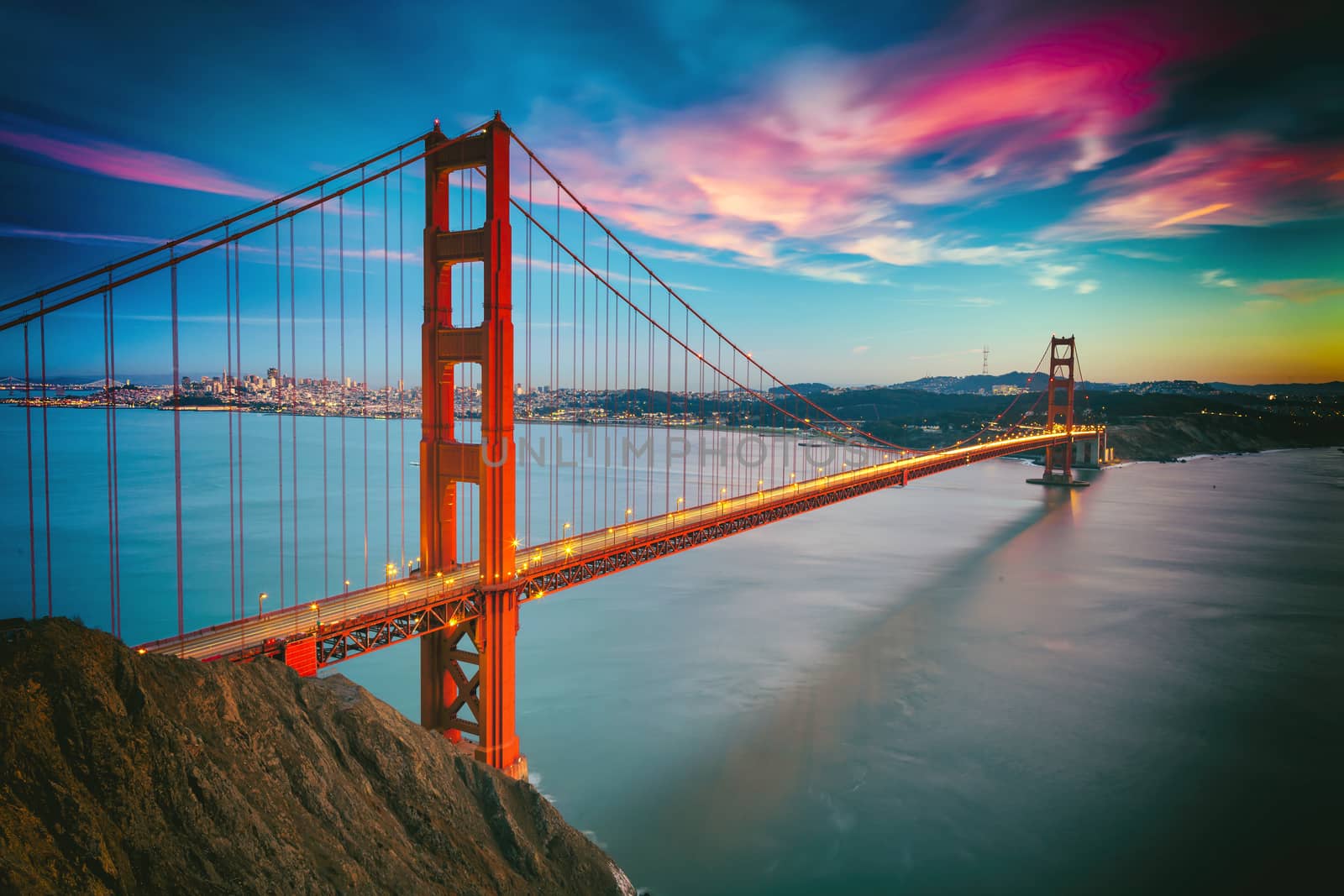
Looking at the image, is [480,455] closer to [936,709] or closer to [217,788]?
[217,788]

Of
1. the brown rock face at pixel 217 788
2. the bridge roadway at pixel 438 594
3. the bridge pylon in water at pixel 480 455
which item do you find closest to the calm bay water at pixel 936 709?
the bridge pylon in water at pixel 480 455

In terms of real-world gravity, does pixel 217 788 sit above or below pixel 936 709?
above

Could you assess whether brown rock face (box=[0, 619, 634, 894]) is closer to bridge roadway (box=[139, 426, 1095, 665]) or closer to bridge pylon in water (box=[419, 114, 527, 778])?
bridge roadway (box=[139, 426, 1095, 665])

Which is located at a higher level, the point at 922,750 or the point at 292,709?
the point at 292,709

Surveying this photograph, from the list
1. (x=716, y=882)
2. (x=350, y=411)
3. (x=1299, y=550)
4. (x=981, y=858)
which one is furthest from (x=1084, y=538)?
(x=350, y=411)

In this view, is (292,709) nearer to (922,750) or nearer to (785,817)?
(785,817)

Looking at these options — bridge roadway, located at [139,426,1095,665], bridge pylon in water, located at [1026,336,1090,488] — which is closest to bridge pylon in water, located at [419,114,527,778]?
bridge roadway, located at [139,426,1095,665]

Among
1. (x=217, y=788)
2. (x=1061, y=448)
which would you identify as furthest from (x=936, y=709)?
(x=1061, y=448)
